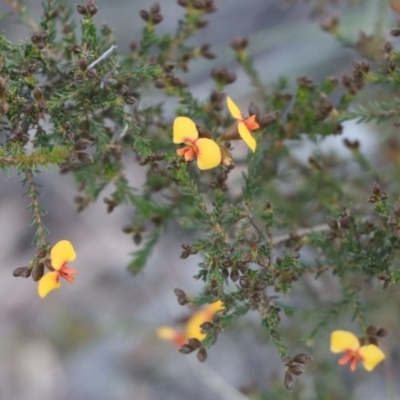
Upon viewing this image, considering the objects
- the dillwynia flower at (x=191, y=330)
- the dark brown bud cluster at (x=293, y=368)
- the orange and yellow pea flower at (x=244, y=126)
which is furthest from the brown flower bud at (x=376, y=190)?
the dillwynia flower at (x=191, y=330)

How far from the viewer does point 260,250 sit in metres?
1.46

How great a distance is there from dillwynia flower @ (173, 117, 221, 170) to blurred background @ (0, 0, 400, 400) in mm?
1935

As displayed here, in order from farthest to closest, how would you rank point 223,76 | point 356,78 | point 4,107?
point 223,76 < point 356,78 < point 4,107

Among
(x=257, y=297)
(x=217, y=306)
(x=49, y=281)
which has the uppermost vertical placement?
(x=49, y=281)

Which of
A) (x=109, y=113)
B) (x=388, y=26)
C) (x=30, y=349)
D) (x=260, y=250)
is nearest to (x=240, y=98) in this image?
(x=388, y=26)

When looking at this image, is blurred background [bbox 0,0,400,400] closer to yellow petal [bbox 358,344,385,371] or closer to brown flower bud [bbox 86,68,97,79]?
yellow petal [bbox 358,344,385,371]

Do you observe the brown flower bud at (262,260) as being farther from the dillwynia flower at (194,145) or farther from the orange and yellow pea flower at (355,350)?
the orange and yellow pea flower at (355,350)

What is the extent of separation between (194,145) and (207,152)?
0.03m

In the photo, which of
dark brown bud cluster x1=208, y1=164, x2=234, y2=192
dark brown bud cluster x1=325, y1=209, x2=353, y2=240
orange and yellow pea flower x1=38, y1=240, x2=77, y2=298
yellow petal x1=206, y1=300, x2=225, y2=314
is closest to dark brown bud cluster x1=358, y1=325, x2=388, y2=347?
dark brown bud cluster x1=325, y1=209, x2=353, y2=240

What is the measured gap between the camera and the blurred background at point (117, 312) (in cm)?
334

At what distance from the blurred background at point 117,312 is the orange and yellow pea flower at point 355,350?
1602mm

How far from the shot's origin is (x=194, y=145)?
4.44 ft

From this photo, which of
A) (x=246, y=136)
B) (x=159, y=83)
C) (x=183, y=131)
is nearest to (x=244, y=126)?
(x=246, y=136)

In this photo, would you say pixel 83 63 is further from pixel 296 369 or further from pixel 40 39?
pixel 296 369
